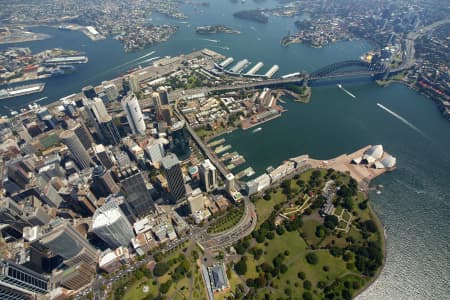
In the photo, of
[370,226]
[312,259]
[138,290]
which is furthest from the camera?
[370,226]

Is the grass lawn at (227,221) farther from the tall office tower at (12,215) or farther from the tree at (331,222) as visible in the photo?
the tall office tower at (12,215)

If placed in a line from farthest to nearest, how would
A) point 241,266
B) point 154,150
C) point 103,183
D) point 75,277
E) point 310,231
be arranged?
point 154,150
point 103,183
point 310,231
point 241,266
point 75,277

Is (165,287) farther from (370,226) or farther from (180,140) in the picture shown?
(370,226)

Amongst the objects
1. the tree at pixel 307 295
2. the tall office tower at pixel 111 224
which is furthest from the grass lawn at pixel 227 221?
the tree at pixel 307 295

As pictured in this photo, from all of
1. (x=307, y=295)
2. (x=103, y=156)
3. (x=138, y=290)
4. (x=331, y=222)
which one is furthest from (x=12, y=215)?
(x=331, y=222)

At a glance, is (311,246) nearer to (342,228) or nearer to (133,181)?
(342,228)

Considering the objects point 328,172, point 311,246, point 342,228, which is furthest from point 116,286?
point 328,172
